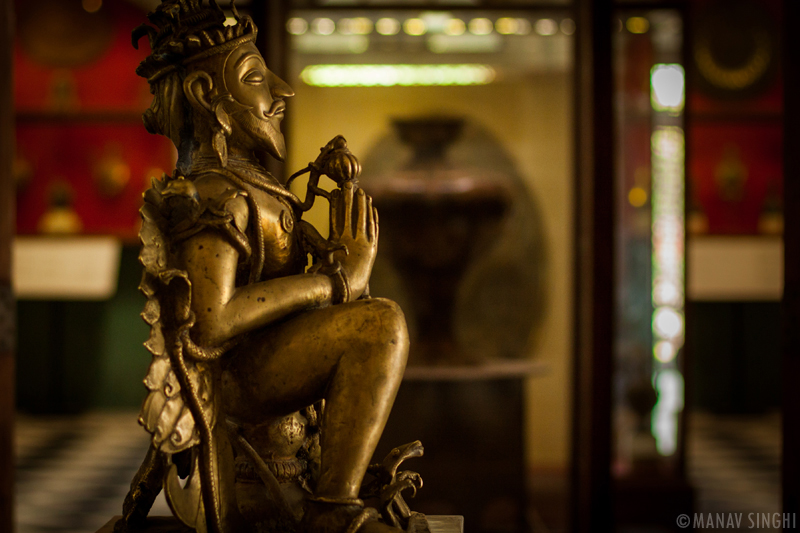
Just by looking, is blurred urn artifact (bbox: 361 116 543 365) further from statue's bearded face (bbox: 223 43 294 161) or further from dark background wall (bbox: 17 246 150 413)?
dark background wall (bbox: 17 246 150 413)

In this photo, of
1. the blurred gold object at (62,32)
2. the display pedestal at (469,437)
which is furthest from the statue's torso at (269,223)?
the blurred gold object at (62,32)

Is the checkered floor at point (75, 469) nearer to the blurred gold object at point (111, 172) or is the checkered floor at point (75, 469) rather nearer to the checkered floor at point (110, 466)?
the checkered floor at point (110, 466)

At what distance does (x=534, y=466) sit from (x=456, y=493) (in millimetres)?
498

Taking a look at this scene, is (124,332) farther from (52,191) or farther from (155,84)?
(155,84)

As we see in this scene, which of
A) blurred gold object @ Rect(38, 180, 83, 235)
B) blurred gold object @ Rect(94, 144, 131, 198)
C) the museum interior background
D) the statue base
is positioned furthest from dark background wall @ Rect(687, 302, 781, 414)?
the statue base

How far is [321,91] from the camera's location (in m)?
3.83

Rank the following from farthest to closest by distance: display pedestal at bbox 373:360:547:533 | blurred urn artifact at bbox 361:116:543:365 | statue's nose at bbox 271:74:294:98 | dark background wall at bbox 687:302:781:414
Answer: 1. dark background wall at bbox 687:302:781:414
2. blurred urn artifact at bbox 361:116:543:365
3. display pedestal at bbox 373:360:547:533
4. statue's nose at bbox 271:74:294:98

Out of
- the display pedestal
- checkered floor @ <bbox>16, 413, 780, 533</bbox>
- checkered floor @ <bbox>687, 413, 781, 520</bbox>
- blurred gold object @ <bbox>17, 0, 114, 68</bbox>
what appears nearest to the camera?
the display pedestal

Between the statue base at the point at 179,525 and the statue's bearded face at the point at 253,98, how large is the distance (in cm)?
72

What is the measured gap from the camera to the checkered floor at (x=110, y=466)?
4.09 m

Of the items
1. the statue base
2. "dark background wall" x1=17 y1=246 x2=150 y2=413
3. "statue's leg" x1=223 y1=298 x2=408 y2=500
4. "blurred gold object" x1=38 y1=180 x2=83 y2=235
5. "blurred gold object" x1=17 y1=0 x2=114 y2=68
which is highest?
"blurred gold object" x1=17 y1=0 x2=114 y2=68

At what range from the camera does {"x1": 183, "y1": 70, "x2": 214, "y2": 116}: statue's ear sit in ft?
4.64

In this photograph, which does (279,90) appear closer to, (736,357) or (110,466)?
(110,466)

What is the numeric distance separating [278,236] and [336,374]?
283mm
